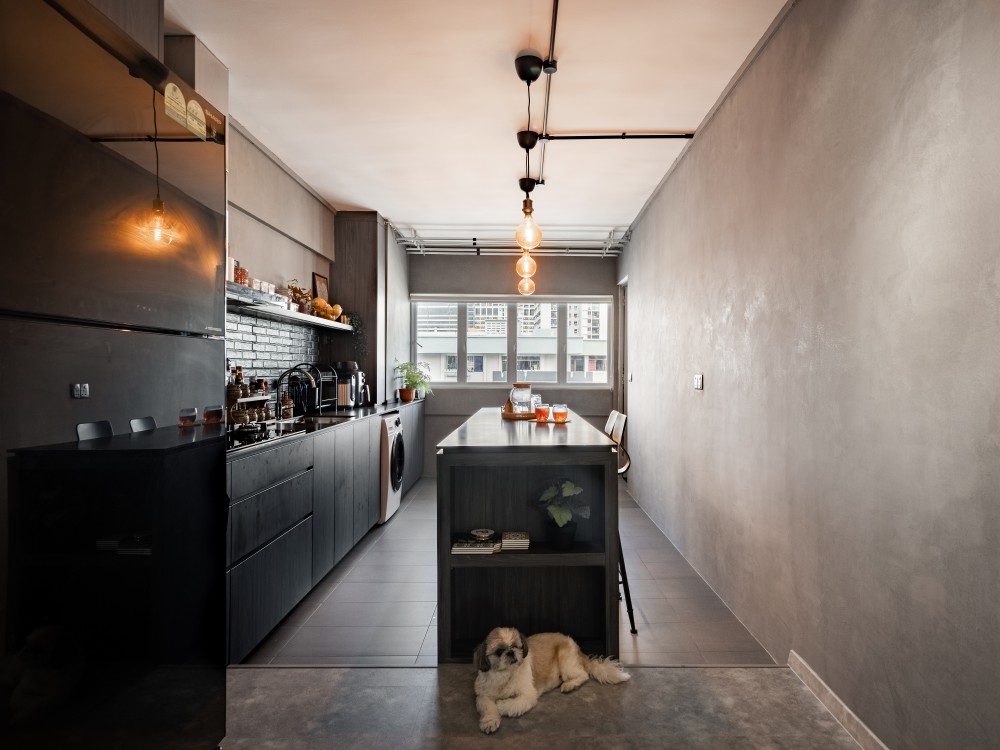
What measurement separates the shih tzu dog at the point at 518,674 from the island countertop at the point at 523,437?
69cm

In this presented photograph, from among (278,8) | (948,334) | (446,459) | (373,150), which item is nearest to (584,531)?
(446,459)

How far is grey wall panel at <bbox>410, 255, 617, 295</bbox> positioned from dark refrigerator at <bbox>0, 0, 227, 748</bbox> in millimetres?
5721

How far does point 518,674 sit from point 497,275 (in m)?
5.73

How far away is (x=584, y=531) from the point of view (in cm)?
247

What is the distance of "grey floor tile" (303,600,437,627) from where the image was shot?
Answer: 2.92m

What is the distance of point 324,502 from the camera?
3.41 meters

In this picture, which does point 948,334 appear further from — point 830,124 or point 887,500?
point 830,124

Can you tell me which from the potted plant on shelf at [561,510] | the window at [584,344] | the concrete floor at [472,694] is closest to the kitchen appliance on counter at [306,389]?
the concrete floor at [472,694]

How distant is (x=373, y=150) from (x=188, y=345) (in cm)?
312

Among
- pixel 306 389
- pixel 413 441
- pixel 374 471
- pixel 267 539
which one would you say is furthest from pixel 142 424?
pixel 413 441

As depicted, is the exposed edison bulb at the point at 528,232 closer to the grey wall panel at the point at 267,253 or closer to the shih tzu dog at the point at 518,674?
the grey wall panel at the point at 267,253

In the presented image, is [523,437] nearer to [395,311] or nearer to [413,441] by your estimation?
[413,441]

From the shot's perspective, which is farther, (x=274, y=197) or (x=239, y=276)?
(x=274, y=197)

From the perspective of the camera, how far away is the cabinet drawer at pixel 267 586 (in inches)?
94.0
